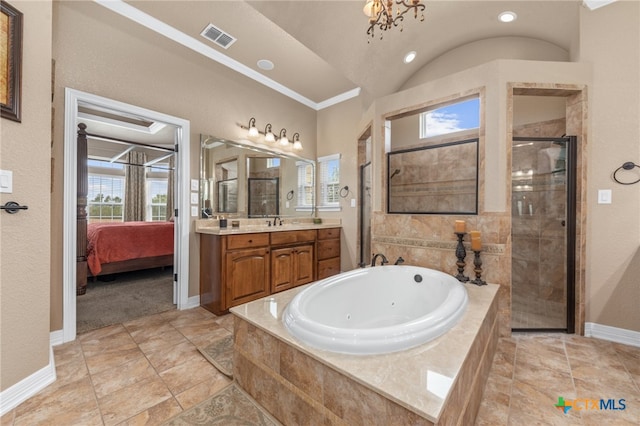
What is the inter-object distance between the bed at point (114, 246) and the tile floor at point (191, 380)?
1.25 m

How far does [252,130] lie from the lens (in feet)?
10.7

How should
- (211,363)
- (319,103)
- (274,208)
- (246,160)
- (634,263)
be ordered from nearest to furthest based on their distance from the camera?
(211,363) → (634,263) → (246,160) → (274,208) → (319,103)

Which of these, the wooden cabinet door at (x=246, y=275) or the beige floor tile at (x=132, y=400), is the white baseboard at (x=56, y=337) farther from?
the wooden cabinet door at (x=246, y=275)

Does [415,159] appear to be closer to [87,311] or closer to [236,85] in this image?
[236,85]

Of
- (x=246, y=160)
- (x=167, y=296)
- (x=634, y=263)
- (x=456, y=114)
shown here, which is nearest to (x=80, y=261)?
(x=167, y=296)

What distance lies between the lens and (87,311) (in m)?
2.55

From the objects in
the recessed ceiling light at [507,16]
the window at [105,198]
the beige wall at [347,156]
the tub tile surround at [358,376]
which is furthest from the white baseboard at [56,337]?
the window at [105,198]

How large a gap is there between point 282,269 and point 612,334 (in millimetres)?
2925

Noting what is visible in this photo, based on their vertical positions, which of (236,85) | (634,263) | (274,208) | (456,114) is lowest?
(634,263)

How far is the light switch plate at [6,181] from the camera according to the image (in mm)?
1285

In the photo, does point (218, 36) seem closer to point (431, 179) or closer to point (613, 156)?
point (431, 179)

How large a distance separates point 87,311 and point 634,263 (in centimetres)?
483

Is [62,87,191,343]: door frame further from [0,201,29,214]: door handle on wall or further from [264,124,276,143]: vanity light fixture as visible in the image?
[264,124,276,143]: vanity light fixture

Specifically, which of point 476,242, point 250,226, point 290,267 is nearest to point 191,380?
point 290,267
